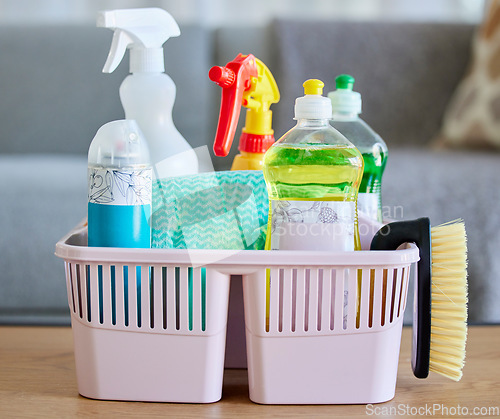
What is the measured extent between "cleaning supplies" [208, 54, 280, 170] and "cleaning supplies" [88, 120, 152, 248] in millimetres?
94

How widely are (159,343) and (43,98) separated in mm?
1355

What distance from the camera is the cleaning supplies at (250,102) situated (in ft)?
1.93

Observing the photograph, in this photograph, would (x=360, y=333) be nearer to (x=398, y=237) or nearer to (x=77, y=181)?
(x=398, y=237)

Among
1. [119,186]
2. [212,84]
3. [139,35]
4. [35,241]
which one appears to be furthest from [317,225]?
A: [212,84]

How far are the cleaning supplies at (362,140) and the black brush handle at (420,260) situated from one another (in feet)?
0.39

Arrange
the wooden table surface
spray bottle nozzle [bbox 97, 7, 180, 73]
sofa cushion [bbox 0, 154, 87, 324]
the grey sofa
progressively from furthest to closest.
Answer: the grey sofa, sofa cushion [bbox 0, 154, 87, 324], spray bottle nozzle [bbox 97, 7, 180, 73], the wooden table surface

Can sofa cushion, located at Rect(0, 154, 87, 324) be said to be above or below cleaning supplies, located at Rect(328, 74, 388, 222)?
below

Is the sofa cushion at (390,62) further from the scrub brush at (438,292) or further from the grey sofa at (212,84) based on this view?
the scrub brush at (438,292)

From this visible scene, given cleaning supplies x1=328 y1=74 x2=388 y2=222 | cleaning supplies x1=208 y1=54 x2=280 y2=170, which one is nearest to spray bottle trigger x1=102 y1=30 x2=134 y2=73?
cleaning supplies x1=208 y1=54 x2=280 y2=170

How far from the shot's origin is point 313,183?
552 mm

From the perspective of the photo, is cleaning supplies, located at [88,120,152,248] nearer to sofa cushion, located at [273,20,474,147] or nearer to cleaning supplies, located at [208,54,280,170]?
cleaning supplies, located at [208,54,280,170]

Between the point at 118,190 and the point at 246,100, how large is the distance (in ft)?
0.60

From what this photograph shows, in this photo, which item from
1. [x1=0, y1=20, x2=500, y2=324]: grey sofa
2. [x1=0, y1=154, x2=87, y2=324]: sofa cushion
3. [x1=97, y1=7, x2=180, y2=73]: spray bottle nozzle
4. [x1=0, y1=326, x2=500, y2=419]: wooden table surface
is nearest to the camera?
[x1=0, y1=326, x2=500, y2=419]: wooden table surface

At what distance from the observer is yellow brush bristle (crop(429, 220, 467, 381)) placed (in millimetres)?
530
